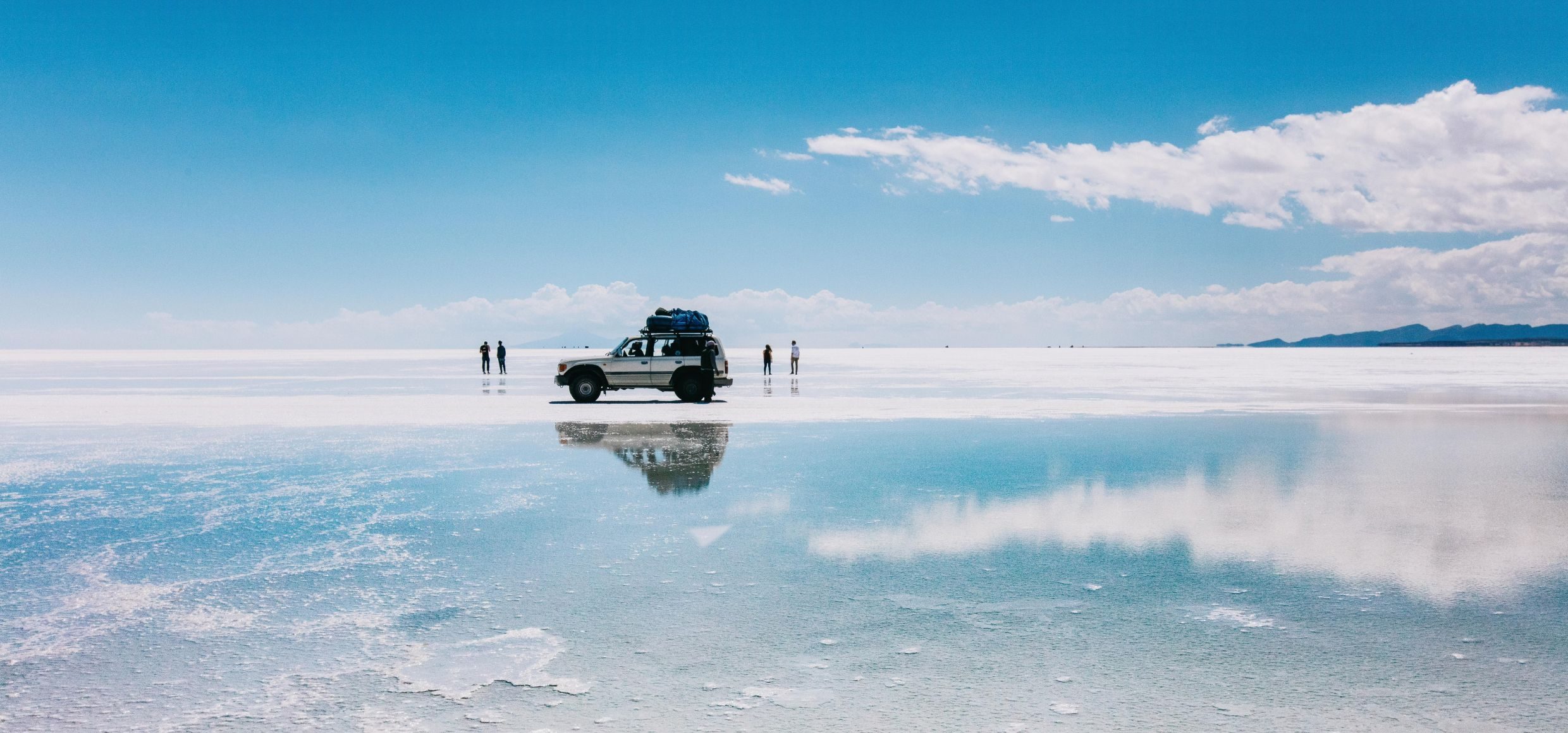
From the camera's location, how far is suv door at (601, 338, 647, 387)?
2761 cm

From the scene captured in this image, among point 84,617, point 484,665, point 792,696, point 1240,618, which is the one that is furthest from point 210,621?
point 1240,618

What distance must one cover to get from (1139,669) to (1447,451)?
40.1ft

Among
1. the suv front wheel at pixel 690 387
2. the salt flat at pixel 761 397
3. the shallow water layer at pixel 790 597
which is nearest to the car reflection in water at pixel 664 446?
the shallow water layer at pixel 790 597

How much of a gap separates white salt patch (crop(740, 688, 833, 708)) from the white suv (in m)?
22.2

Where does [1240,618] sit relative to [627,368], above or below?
below

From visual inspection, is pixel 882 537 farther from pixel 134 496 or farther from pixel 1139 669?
pixel 134 496

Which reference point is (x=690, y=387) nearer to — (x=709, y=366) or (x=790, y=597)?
(x=709, y=366)

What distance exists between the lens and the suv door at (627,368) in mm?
27609

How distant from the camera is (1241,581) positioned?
6.93m

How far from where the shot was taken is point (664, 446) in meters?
15.9

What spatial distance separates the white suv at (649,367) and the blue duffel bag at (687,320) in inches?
15.2

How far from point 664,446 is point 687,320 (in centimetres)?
1257

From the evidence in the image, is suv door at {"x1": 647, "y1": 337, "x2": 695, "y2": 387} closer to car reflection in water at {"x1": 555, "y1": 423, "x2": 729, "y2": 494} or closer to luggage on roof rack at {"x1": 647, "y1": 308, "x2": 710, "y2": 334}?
luggage on roof rack at {"x1": 647, "y1": 308, "x2": 710, "y2": 334}

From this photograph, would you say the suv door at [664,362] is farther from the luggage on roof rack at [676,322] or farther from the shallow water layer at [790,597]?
the shallow water layer at [790,597]
